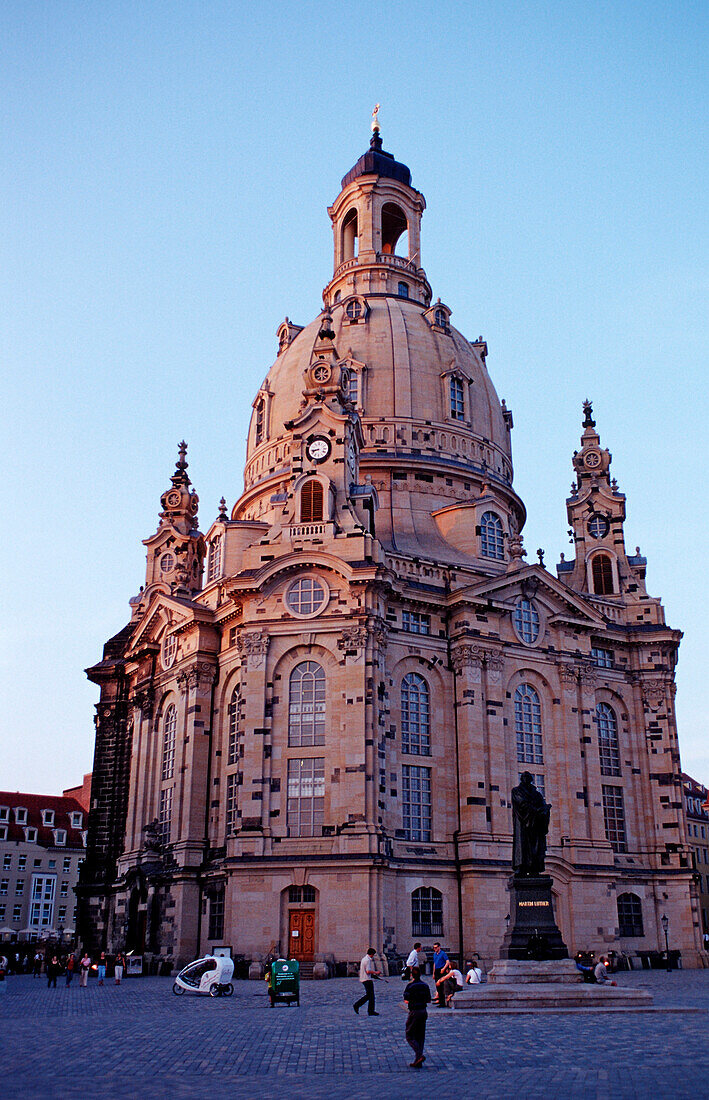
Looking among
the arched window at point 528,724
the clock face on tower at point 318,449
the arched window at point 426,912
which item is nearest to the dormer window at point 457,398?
the clock face on tower at point 318,449

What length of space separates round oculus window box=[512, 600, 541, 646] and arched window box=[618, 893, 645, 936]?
15371 mm

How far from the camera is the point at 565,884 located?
56250 mm

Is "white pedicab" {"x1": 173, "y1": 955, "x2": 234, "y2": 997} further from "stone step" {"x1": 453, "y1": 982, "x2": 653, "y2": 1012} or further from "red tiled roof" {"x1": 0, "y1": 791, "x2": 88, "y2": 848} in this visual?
"red tiled roof" {"x1": 0, "y1": 791, "x2": 88, "y2": 848}

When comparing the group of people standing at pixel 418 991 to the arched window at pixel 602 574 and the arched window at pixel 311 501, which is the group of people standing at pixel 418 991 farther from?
the arched window at pixel 602 574

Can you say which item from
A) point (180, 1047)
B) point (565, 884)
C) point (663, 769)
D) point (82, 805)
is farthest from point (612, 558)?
point (82, 805)

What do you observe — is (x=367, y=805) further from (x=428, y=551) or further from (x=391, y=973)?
(x=428, y=551)

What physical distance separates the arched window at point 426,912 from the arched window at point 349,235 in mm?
52216

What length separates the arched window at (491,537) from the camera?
6512 centimetres

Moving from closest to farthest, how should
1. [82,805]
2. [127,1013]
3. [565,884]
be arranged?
[127,1013] < [565,884] < [82,805]

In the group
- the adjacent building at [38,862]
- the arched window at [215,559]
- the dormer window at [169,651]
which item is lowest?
the adjacent building at [38,862]

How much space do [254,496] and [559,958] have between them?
4476 cm

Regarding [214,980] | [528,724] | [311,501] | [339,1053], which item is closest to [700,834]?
[528,724]

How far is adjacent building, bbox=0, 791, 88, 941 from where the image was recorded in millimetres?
92625

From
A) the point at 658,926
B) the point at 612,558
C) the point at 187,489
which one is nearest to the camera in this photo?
the point at 658,926
